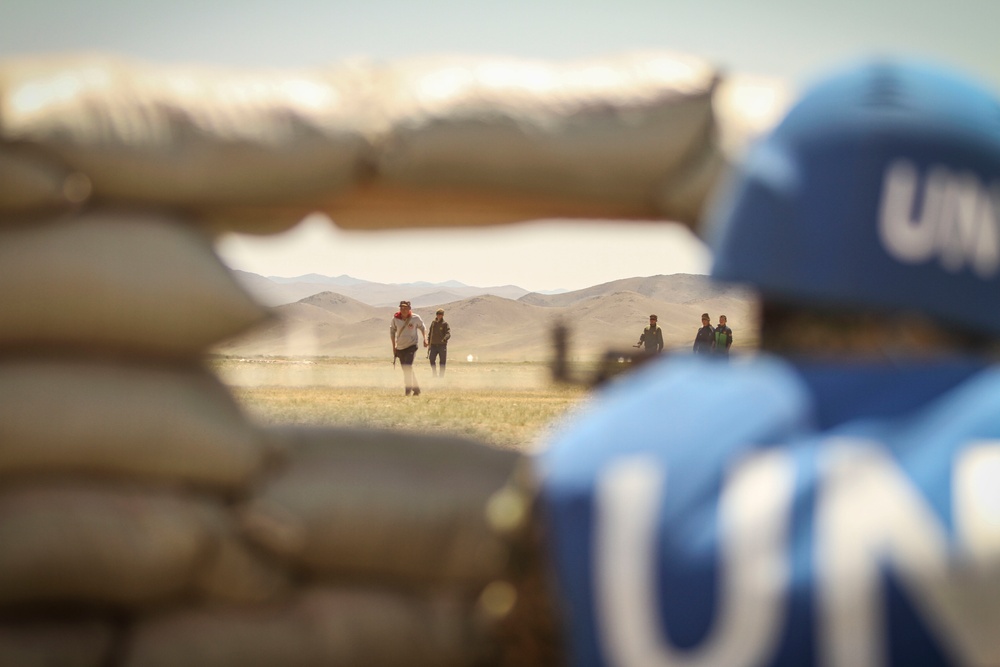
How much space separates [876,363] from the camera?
30.2 inches

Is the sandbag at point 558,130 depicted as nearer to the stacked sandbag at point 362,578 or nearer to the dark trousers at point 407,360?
the stacked sandbag at point 362,578

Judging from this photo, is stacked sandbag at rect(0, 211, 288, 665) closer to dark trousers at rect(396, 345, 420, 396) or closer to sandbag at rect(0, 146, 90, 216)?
sandbag at rect(0, 146, 90, 216)

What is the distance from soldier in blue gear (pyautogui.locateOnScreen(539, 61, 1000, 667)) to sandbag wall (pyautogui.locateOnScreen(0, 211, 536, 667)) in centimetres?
86

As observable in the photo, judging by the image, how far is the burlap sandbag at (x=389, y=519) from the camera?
1.62 metres

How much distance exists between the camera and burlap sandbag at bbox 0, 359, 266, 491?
1.61 m

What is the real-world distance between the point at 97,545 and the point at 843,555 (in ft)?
4.15

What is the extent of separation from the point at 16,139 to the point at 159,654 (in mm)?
804

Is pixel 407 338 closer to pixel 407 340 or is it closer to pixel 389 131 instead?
pixel 407 340

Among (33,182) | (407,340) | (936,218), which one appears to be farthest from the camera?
(407,340)

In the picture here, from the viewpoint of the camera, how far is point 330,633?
1628 millimetres

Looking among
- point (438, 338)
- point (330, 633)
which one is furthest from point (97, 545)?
point (438, 338)

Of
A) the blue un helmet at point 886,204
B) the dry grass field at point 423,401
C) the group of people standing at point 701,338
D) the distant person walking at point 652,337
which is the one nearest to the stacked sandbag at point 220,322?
the blue un helmet at point 886,204

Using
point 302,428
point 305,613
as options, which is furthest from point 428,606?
point 302,428

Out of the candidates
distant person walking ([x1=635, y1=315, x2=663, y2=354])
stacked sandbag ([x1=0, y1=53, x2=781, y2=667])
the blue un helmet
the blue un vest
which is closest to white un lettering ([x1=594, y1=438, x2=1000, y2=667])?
the blue un vest
